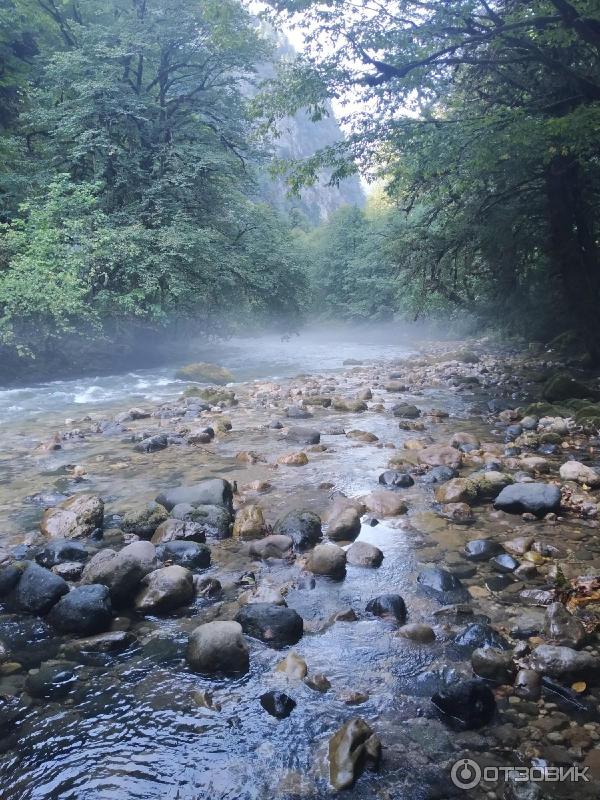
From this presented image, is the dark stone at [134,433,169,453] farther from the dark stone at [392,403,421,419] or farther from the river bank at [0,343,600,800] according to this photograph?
the dark stone at [392,403,421,419]

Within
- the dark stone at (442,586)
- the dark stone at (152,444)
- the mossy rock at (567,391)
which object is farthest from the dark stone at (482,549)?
the mossy rock at (567,391)

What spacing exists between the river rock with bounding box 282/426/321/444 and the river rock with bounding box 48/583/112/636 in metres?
5.37

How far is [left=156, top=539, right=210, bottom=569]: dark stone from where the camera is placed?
180 inches

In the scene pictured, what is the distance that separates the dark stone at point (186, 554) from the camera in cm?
457

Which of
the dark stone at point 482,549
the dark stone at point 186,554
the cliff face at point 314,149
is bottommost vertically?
the dark stone at point 482,549

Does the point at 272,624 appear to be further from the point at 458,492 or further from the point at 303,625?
the point at 458,492

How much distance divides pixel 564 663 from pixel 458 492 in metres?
2.88

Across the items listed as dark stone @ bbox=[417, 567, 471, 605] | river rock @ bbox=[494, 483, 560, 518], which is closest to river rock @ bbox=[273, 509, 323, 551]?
dark stone @ bbox=[417, 567, 471, 605]

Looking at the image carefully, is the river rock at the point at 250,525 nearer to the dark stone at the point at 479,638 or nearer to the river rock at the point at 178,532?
the river rock at the point at 178,532

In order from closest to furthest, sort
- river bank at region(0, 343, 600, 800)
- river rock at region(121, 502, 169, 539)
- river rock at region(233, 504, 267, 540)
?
river bank at region(0, 343, 600, 800), river rock at region(233, 504, 267, 540), river rock at region(121, 502, 169, 539)

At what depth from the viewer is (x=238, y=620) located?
3650mm

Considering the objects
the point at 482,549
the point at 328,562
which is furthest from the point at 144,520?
the point at 482,549

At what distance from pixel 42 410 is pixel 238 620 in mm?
11100

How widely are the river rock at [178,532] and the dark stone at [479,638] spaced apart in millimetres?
2562
